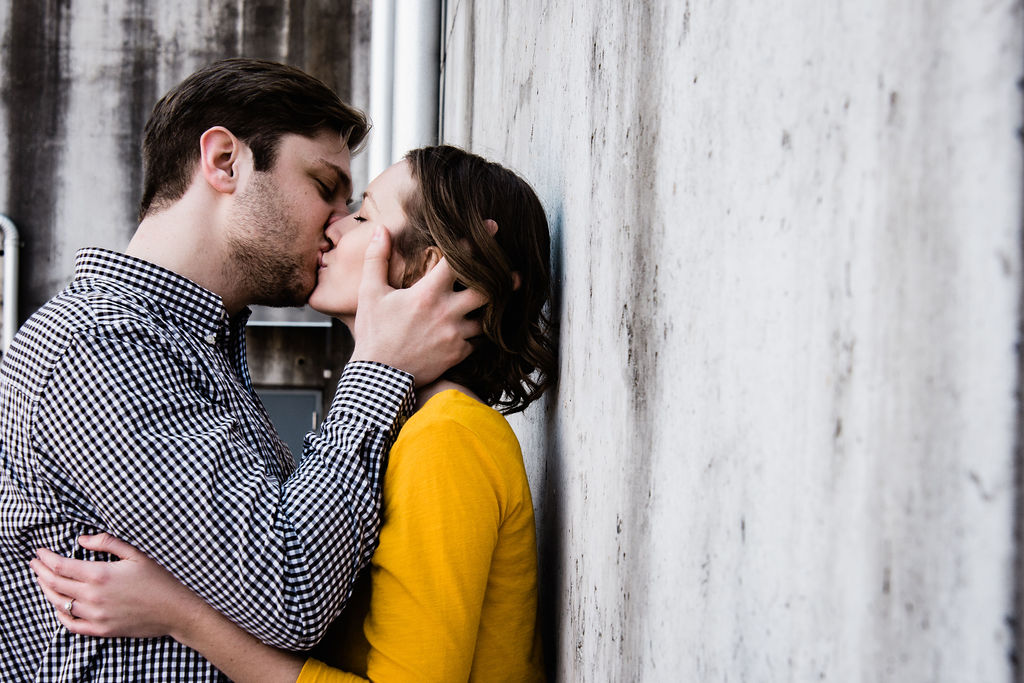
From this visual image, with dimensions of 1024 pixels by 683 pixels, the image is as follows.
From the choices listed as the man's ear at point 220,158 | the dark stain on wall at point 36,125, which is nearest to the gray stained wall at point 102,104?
the dark stain on wall at point 36,125

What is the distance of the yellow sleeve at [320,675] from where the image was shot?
129 centimetres

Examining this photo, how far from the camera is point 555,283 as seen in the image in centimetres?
167

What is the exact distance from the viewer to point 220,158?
182cm

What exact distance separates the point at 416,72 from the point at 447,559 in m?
3.69

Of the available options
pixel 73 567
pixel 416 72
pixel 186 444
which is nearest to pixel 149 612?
pixel 73 567

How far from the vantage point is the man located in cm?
121

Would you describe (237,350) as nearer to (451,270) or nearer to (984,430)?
(451,270)

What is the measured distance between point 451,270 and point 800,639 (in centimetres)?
107

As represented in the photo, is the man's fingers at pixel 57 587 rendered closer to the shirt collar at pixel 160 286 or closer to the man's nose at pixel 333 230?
the shirt collar at pixel 160 286

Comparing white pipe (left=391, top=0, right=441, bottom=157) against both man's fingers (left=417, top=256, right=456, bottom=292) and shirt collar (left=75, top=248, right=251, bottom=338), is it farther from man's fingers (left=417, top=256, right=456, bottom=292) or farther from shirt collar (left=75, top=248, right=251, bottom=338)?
man's fingers (left=417, top=256, right=456, bottom=292)

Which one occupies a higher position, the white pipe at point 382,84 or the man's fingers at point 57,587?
the white pipe at point 382,84

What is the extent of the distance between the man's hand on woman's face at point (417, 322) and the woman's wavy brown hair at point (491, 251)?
41 millimetres

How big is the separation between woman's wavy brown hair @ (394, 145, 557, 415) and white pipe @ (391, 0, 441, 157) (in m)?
2.80

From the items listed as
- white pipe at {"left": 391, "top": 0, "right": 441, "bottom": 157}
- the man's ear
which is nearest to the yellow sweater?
the man's ear
